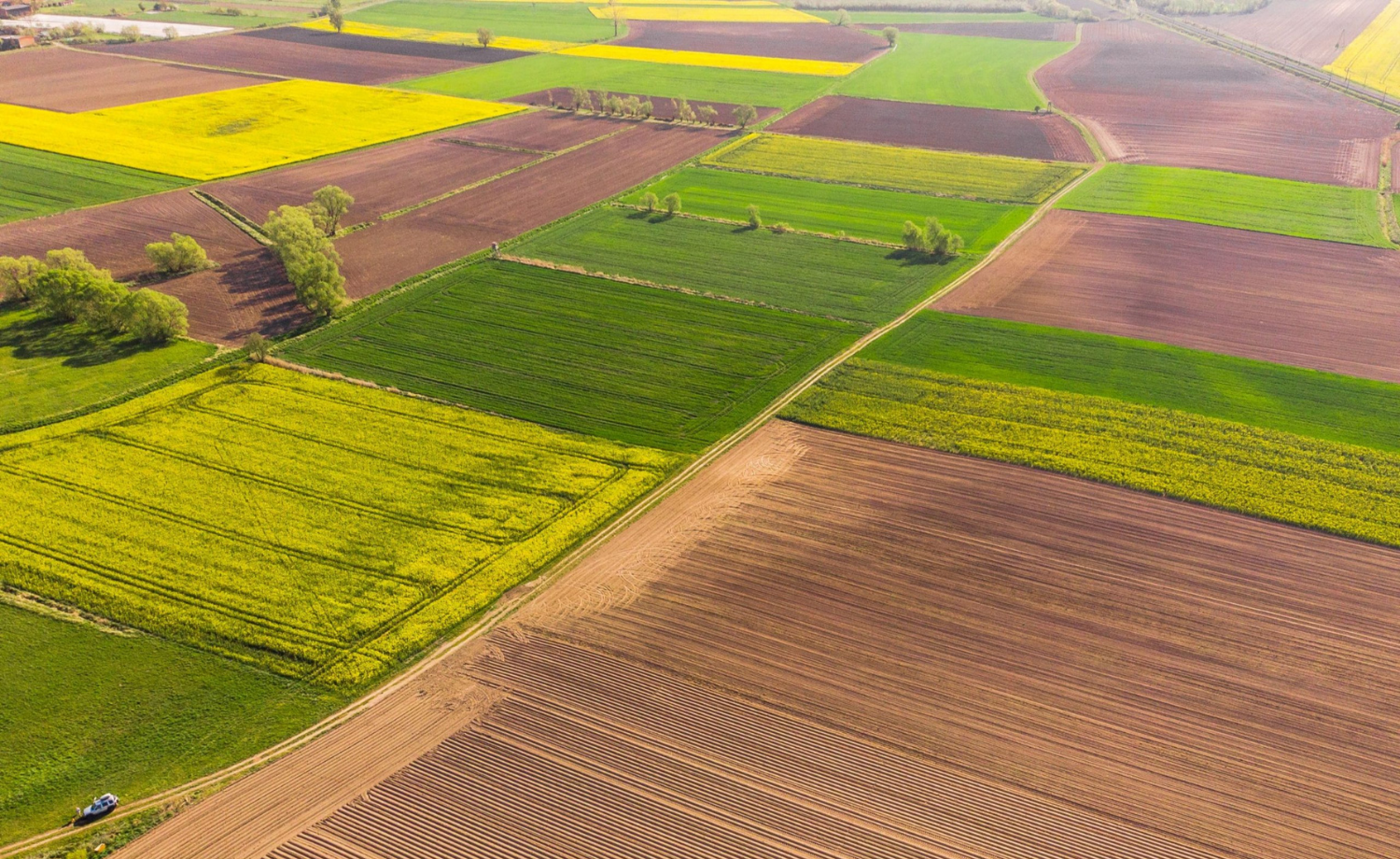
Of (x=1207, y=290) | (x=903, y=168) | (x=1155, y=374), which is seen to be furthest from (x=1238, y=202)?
(x=1155, y=374)

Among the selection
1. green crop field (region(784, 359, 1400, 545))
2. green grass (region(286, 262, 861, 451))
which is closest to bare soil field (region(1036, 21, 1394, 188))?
green crop field (region(784, 359, 1400, 545))

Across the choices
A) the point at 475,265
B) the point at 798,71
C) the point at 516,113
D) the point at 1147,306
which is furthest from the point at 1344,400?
the point at 798,71

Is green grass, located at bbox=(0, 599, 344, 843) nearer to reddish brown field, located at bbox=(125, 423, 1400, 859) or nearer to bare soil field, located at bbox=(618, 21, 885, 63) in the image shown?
reddish brown field, located at bbox=(125, 423, 1400, 859)

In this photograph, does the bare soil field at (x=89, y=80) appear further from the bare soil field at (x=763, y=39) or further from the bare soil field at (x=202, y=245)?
the bare soil field at (x=763, y=39)

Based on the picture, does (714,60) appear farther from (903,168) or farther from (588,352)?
(588,352)

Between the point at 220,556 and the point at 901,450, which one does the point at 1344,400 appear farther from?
the point at 220,556

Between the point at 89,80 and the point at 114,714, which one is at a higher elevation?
the point at 89,80
